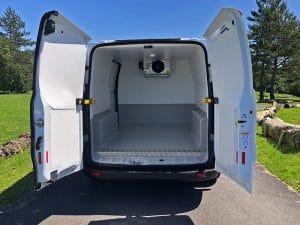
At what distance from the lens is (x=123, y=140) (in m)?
6.59

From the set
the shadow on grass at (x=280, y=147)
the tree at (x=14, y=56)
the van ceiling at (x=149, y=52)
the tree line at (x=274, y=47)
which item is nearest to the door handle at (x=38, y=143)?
the van ceiling at (x=149, y=52)

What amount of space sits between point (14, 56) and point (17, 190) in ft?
208

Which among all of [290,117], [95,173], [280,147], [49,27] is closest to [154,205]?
[95,173]

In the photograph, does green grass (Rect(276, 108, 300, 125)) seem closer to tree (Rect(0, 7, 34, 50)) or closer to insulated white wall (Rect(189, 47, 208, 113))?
insulated white wall (Rect(189, 47, 208, 113))

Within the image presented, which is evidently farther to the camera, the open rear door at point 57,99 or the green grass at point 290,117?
the green grass at point 290,117

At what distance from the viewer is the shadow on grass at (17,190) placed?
507 centimetres

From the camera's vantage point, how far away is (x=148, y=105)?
27.8ft

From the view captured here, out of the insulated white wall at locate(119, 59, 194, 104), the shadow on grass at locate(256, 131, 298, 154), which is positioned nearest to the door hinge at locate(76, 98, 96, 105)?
the insulated white wall at locate(119, 59, 194, 104)

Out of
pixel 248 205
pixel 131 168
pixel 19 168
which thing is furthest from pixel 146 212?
pixel 19 168

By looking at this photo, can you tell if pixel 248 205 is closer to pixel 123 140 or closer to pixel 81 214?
pixel 81 214

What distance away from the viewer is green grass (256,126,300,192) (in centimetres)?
604

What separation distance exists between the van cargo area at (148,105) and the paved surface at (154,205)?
575 mm

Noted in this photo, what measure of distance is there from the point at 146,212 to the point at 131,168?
56cm

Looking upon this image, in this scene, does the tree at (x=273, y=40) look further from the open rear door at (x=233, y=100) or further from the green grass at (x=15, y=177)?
the open rear door at (x=233, y=100)
